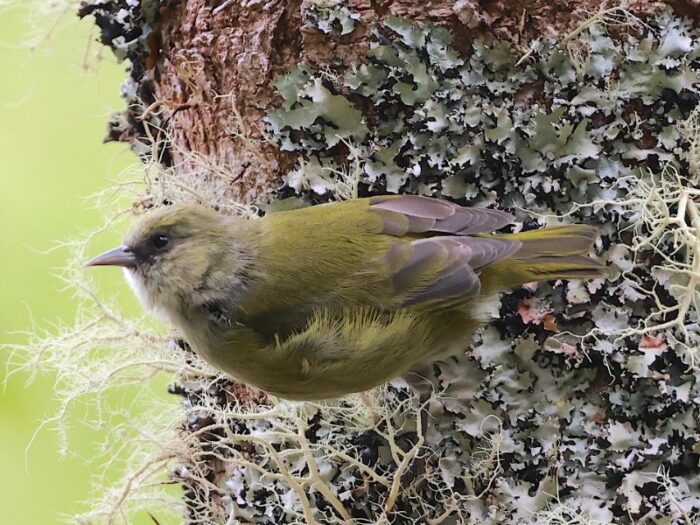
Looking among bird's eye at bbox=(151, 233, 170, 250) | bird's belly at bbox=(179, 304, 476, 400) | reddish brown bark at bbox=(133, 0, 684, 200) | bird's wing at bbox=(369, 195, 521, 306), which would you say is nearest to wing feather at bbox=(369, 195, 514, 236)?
bird's wing at bbox=(369, 195, 521, 306)

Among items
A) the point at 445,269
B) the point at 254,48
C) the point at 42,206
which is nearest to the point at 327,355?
the point at 445,269

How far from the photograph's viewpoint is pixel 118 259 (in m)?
1.70

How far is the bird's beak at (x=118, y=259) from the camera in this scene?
1694 millimetres

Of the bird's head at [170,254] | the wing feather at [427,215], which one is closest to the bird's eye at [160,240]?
the bird's head at [170,254]

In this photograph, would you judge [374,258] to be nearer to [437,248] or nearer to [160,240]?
[437,248]

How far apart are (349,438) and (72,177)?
5.33 feet

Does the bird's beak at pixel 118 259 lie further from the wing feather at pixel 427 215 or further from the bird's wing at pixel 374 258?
the wing feather at pixel 427 215

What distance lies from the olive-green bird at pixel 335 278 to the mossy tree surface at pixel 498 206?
0.28 ft

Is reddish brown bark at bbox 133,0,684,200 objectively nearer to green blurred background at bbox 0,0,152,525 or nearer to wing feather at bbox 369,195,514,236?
wing feather at bbox 369,195,514,236

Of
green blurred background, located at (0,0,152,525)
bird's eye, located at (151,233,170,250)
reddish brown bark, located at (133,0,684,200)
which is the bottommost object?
green blurred background, located at (0,0,152,525)

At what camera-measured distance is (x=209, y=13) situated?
6.28 feet

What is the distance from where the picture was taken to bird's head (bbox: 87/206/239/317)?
169 centimetres

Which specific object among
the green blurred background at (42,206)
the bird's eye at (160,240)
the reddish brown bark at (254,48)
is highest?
the reddish brown bark at (254,48)

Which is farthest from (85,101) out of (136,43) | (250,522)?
(250,522)
